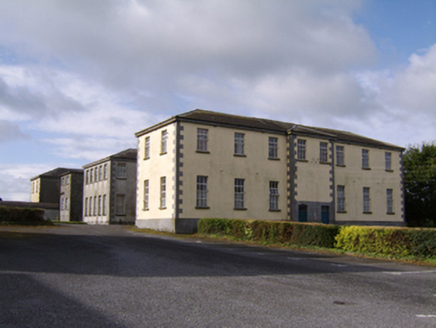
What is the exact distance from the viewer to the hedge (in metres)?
16.2

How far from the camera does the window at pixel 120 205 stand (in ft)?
157

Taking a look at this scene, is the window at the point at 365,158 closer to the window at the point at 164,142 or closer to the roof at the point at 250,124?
the roof at the point at 250,124

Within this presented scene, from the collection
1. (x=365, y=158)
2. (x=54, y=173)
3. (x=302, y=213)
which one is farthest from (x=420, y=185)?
(x=54, y=173)

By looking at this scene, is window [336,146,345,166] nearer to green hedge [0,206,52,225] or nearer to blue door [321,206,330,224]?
blue door [321,206,330,224]

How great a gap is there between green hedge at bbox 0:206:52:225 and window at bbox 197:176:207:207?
12.4 m

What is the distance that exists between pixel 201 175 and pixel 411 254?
1648cm

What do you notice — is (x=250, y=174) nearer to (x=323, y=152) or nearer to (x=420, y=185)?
(x=323, y=152)

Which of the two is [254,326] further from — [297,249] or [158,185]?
[158,185]

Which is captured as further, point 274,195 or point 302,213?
point 302,213

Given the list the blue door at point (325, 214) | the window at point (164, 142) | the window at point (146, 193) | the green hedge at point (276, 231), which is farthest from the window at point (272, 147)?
the window at point (146, 193)

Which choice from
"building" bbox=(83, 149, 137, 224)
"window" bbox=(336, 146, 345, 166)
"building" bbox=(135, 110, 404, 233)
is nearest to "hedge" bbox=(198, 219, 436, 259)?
"building" bbox=(135, 110, 404, 233)

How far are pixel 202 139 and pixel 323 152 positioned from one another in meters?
11.1

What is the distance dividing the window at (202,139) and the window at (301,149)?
8062 mm

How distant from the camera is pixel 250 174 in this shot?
32469 millimetres
